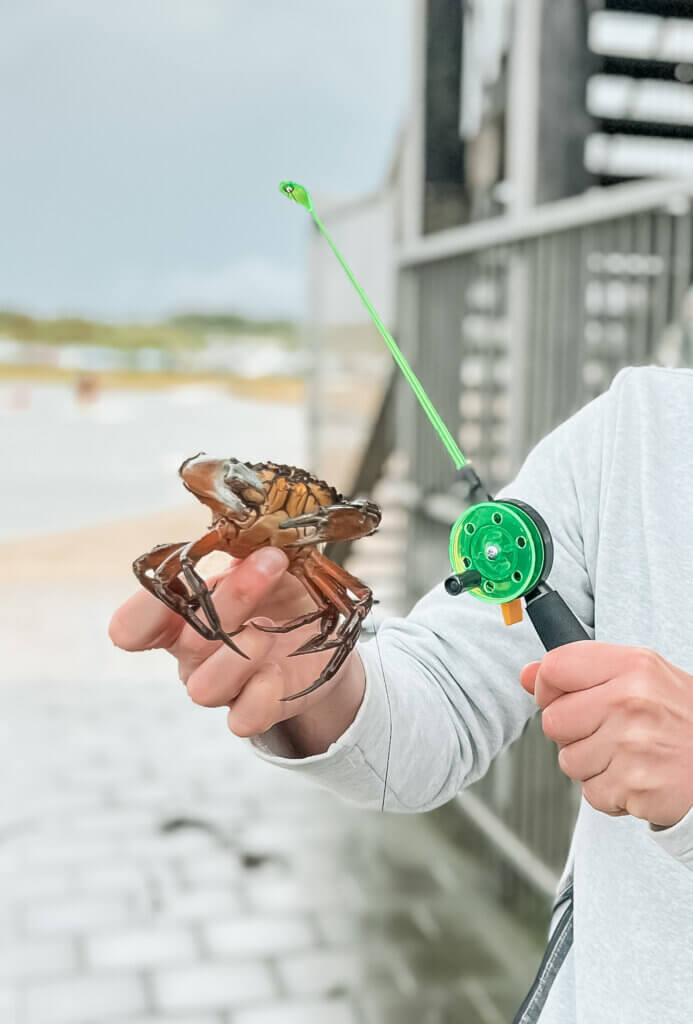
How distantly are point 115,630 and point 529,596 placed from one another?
291mm

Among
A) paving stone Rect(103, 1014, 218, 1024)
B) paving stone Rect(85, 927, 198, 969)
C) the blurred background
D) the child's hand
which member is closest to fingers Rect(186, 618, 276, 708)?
the child's hand

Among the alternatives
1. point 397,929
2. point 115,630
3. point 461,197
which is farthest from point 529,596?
point 461,197

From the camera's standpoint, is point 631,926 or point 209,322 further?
point 209,322

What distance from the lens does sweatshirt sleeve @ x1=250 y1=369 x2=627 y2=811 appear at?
974 mm

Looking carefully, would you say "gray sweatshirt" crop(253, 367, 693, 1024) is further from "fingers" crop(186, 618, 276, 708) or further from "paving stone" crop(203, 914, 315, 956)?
"paving stone" crop(203, 914, 315, 956)

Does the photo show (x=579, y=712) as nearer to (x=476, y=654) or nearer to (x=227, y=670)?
(x=227, y=670)

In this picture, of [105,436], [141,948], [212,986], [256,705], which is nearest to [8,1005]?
[141,948]

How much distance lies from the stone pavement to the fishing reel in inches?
79.7

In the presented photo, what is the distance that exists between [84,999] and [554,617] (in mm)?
2199

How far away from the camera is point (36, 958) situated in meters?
2.69

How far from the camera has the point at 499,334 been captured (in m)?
3.14

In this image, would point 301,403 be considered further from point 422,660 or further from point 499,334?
point 422,660

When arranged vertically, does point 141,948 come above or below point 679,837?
below

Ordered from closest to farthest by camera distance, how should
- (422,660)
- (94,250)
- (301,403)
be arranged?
(422,660) → (301,403) → (94,250)
